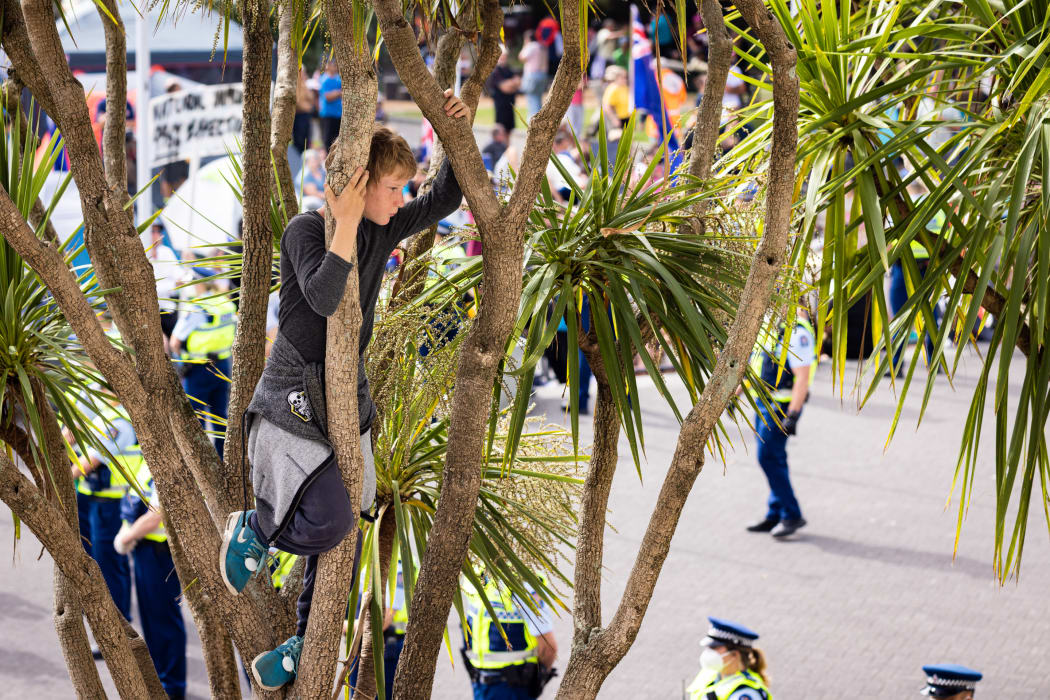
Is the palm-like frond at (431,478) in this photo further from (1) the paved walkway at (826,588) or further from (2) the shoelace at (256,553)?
(1) the paved walkway at (826,588)

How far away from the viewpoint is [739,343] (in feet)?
8.22

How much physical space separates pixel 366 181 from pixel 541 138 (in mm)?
394

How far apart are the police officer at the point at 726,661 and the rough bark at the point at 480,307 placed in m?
2.74

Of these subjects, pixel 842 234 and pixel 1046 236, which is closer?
pixel 1046 236

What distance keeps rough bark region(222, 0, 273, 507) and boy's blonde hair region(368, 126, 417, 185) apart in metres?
0.82

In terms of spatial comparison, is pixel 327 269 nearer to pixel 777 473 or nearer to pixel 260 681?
pixel 260 681

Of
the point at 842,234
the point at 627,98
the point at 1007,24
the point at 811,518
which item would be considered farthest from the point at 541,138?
the point at 627,98

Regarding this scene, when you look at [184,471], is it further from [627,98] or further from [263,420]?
[627,98]

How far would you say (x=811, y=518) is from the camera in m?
8.85

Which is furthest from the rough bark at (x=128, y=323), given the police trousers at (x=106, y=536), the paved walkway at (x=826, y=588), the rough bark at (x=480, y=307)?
the police trousers at (x=106, y=536)

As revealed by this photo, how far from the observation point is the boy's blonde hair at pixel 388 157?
7.62 feet

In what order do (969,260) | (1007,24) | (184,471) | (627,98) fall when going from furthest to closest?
(627,98) < (1007,24) < (969,260) < (184,471)

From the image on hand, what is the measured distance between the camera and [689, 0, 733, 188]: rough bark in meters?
3.15

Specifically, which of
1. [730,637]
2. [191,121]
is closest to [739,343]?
[730,637]
